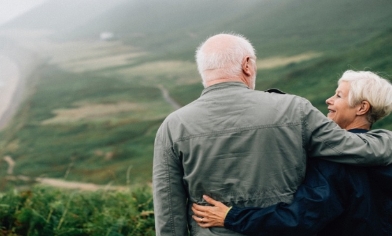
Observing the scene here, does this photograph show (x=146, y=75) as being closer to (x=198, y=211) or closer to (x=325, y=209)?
(x=198, y=211)

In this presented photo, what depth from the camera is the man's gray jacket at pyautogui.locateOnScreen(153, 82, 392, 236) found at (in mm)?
1896

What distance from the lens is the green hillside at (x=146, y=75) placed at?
19.9m

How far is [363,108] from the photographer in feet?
7.30

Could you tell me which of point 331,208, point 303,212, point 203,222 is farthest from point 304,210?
point 203,222

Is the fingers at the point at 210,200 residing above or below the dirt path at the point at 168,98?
above

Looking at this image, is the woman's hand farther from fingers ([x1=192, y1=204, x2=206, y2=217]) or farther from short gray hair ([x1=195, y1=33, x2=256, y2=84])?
short gray hair ([x1=195, y1=33, x2=256, y2=84])

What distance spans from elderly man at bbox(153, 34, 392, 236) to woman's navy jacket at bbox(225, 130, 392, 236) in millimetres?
53

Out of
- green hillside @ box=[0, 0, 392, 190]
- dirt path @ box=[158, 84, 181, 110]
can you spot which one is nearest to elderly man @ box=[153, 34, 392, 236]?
green hillside @ box=[0, 0, 392, 190]

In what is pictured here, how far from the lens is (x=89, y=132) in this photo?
79.4 ft

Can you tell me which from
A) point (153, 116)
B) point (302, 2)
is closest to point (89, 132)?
point (153, 116)

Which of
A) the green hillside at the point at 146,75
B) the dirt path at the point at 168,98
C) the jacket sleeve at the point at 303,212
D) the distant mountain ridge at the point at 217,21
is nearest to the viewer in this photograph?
the jacket sleeve at the point at 303,212

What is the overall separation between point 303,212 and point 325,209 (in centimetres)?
10

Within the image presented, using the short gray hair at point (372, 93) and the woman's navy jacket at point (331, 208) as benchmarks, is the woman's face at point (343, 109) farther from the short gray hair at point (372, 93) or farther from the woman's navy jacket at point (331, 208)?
the woman's navy jacket at point (331, 208)

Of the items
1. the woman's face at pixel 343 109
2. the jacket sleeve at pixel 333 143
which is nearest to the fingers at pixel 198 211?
the jacket sleeve at pixel 333 143
